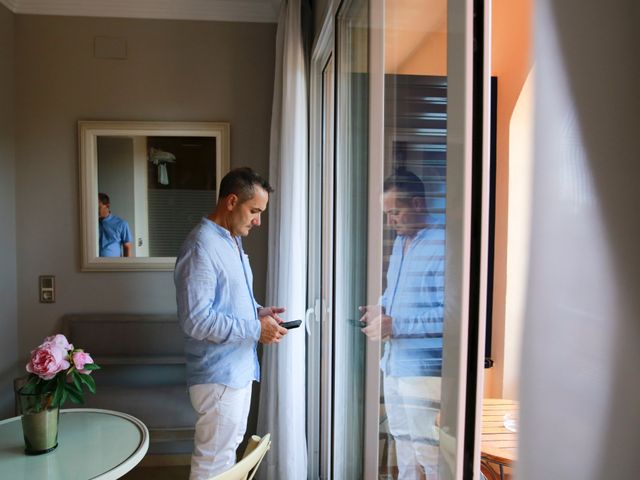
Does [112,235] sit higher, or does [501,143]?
[501,143]

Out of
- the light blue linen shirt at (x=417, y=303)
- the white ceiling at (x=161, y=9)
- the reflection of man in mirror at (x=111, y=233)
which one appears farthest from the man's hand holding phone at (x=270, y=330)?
the white ceiling at (x=161, y=9)

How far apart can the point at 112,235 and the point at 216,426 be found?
1.59 meters

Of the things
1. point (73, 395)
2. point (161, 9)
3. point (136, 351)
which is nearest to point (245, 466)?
point (73, 395)

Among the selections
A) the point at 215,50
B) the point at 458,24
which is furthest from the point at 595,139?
the point at 215,50

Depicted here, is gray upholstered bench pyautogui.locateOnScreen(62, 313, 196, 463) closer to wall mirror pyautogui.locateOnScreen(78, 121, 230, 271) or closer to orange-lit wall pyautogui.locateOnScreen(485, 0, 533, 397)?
wall mirror pyautogui.locateOnScreen(78, 121, 230, 271)

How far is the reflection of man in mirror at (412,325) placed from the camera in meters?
0.72

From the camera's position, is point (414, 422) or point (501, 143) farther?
point (414, 422)

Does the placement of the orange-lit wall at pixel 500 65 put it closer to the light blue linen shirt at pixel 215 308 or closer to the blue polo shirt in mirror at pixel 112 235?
the light blue linen shirt at pixel 215 308

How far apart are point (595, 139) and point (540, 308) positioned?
11 cm

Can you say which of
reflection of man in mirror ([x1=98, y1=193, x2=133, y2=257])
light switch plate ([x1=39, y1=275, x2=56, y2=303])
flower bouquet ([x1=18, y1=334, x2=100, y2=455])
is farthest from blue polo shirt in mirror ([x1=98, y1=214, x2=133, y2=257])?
flower bouquet ([x1=18, y1=334, x2=100, y2=455])

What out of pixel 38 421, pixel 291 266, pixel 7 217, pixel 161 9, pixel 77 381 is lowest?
pixel 38 421

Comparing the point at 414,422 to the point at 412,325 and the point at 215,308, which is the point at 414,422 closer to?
the point at 412,325

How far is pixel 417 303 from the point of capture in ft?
2.65

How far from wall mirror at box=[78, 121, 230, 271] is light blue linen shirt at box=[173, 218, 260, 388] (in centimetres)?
115
